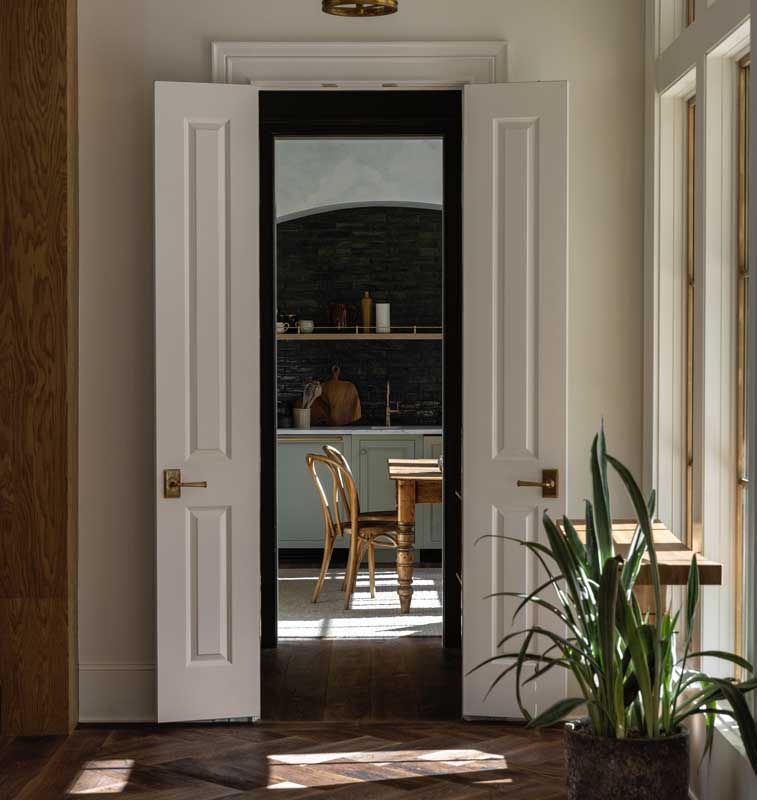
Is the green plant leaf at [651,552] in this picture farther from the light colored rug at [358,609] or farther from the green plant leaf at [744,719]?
the light colored rug at [358,609]

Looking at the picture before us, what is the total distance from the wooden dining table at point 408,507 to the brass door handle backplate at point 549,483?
6.18 feet

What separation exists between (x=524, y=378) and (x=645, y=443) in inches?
22.6

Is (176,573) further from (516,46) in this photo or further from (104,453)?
(516,46)

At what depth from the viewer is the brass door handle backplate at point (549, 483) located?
14.7 feet

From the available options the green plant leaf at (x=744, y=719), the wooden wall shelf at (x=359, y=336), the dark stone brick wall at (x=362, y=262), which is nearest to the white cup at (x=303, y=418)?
the wooden wall shelf at (x=359, y=336)

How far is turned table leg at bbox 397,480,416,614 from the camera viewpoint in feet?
20.9

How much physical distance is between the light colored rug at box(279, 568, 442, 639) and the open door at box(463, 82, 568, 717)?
1.62 metres

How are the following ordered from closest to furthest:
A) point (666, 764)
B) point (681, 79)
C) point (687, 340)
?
point (666, 764)
point (681, 79)
point (687, 340)

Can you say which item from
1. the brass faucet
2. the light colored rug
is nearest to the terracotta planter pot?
the light colored rug

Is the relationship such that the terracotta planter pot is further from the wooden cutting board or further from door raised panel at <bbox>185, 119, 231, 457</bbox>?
the wooden cutting board

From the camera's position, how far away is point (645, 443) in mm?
4547

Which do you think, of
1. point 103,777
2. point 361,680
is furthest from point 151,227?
point 361,680

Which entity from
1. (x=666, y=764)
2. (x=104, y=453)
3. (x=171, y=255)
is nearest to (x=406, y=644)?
(x=104, y=453)

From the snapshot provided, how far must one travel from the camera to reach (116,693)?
4586 millimetres
